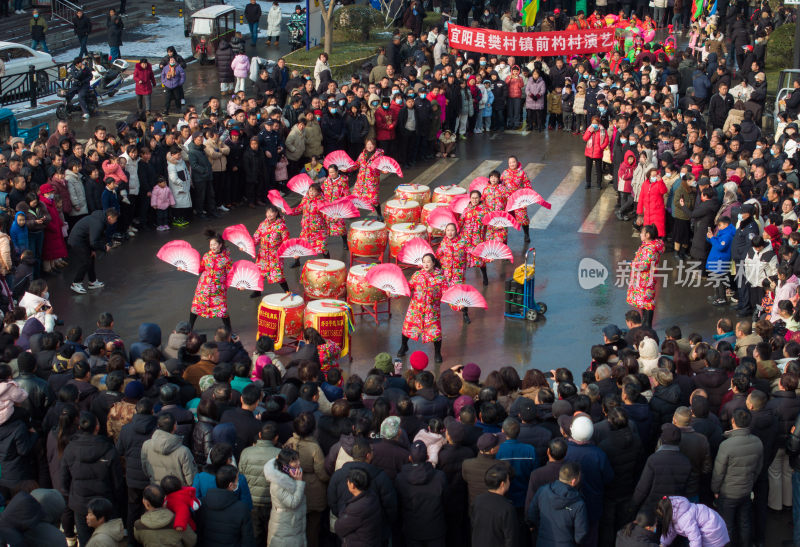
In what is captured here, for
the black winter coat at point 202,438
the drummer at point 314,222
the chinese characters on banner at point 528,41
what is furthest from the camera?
the chinese characters on banner at point 528,41

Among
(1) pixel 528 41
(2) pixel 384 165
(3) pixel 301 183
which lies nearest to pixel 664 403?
(3) pixel 301 183

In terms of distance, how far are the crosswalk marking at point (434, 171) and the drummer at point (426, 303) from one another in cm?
811

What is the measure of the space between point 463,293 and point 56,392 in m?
5.30

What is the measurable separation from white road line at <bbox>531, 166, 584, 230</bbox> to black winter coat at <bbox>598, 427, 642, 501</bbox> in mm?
9677

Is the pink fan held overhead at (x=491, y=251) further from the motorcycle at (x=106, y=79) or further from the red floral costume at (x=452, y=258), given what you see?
the motorcycle at (x=106, y=79)

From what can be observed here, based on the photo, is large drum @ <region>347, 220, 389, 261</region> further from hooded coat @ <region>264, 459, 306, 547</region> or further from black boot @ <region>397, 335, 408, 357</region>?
hooded coat @ <region>264, 459, 306, 547</region>

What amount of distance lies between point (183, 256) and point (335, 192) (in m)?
3.92

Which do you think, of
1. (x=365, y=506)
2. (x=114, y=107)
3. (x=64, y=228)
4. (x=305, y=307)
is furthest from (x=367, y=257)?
(x=114, y=107)

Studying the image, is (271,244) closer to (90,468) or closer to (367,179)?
(367,179)

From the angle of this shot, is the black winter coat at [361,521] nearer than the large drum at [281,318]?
Yes

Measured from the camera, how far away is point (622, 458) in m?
8.20

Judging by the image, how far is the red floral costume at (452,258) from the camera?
13570mm

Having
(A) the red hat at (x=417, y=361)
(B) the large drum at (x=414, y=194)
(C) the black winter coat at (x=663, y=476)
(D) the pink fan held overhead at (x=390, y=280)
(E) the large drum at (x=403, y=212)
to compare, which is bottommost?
(E) the large drum at (x=403, y=212)

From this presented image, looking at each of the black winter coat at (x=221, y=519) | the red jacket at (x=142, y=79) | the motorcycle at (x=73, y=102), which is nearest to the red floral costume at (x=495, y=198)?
the black winter coat at (x=221, y=519)
